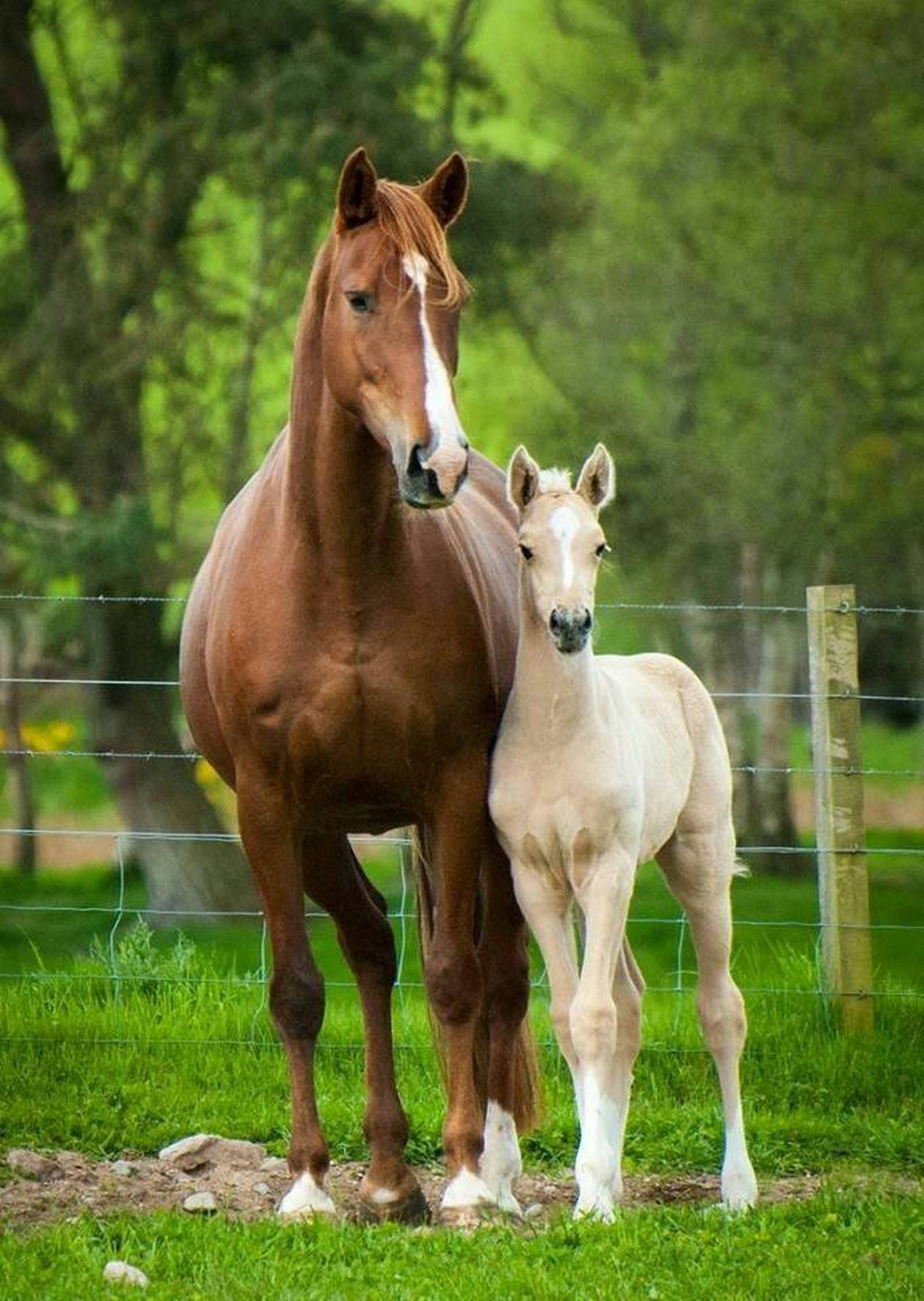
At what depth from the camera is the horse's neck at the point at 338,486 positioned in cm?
501

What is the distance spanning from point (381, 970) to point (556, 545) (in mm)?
1598

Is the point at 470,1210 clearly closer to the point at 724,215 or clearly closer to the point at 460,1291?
the point at 460,1291

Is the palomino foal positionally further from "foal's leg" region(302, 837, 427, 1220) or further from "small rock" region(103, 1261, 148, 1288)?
"small rock" region(103, 1261, 148, 1288)

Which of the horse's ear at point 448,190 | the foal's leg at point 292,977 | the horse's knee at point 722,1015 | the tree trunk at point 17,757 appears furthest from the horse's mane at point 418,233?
the tree trunk at point 17,757

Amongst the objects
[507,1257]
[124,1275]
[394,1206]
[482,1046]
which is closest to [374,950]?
[482,1046]

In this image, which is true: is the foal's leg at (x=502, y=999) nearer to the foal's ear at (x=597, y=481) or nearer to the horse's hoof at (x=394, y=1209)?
the horse's hoof at (x=394, y=1209)

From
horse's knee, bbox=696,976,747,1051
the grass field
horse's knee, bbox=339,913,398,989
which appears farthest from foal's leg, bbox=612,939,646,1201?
horse's knee, bbox=339,913,398,989

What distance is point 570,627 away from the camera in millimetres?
4652

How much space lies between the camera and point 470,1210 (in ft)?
16.6

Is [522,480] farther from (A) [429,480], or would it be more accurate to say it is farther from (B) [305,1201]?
(B) [305,1201]

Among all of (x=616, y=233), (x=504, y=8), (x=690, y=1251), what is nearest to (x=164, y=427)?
(x=616, y=233)

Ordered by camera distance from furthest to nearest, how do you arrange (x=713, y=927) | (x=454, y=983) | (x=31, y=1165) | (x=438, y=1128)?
(x=438, y=1128)
(x=31, y=1165)
(x=713, y=927)
(x=454, y=983)

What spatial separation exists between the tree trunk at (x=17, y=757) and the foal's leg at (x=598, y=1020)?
8.38 metres

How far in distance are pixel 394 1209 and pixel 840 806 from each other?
2.56 metres
